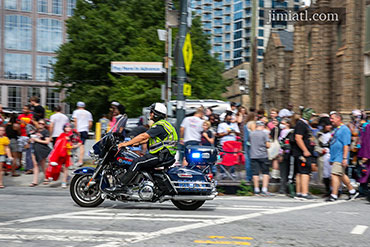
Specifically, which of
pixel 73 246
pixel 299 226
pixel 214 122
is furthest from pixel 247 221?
pixel 214 122

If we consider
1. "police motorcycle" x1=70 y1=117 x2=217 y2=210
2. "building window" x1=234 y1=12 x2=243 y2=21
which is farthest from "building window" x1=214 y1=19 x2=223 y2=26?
"police motorcycle" x1=70 y1=117 x2=217 y2=210

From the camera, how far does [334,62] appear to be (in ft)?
113

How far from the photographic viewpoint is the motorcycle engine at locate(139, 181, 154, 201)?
27.1ft

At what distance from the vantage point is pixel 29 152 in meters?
13.5

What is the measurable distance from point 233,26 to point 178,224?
4529 inches

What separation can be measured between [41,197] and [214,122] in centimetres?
625

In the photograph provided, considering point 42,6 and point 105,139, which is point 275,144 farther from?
point 42,6

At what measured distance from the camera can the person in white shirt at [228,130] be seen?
43.6 ft

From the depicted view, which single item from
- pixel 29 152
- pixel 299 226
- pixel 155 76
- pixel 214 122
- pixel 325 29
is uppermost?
pixel 325 29

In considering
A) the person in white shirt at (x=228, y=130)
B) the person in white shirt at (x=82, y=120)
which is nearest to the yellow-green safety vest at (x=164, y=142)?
the person in white shirt at (x=228, y=130)

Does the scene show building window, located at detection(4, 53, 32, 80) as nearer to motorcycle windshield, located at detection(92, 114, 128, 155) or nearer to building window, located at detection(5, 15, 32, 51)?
building window, located at detection(5, 15, 32, 51)

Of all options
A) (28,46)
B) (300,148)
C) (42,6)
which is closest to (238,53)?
(42,6)

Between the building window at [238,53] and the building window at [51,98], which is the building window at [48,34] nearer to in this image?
the building window at [51,98]

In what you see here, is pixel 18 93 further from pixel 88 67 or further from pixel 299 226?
pixel 299 226
